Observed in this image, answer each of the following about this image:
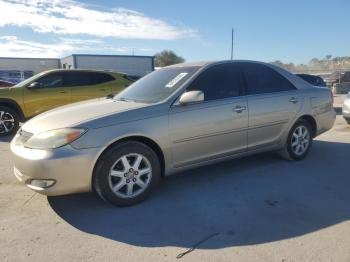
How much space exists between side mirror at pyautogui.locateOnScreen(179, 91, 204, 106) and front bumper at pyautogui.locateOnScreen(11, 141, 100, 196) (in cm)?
119

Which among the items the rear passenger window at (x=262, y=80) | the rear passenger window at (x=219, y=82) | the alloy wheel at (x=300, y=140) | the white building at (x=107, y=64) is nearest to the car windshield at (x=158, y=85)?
the rear passenger window at (x=219, y=82)

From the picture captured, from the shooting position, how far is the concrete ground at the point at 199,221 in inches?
127

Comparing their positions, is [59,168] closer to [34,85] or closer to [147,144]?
[147,144]

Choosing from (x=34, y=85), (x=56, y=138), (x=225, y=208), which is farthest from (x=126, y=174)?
(x=34, y=85)

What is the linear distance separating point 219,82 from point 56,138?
224 centimetres

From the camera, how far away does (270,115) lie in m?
5.41

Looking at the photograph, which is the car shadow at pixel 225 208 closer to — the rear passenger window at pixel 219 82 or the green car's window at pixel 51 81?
the rear passenger window at pixel 219 82

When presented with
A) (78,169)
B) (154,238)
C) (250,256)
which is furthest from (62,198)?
(250,256)

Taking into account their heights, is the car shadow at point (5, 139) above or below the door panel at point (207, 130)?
below

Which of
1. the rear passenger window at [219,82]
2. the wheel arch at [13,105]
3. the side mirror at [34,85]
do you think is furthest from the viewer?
the side mirror at [34,85]

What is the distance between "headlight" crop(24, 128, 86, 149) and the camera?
3855 mm

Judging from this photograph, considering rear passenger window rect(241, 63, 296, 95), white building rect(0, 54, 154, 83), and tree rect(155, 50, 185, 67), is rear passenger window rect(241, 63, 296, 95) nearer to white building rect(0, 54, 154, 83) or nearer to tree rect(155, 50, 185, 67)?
white building rect(0, 54, 154, 83)

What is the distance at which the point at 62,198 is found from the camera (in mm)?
4527

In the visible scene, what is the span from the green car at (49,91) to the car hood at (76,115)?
5087mm
